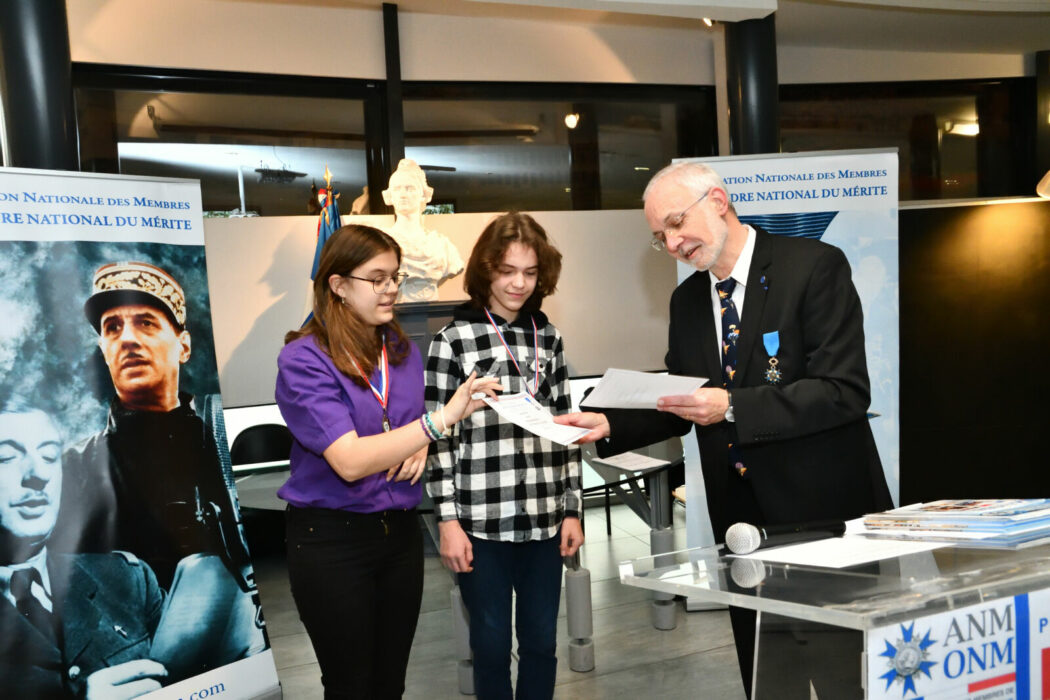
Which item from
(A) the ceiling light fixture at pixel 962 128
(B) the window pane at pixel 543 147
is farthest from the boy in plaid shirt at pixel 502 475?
(A) the ceiling light fixture at pixel 962 128

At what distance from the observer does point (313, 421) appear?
2.00 metres

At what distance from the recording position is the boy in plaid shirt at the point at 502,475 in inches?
90.7

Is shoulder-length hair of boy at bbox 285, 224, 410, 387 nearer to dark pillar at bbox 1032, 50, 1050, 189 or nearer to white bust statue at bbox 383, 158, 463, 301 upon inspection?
white bust statue at bbox 383, 158, 463, 301

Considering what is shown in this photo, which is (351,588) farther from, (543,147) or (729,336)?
(543,147)

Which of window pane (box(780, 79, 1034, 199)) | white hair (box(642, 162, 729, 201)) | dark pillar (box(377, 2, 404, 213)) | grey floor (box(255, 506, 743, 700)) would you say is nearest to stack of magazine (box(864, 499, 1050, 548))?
white hair (box(642, 162, 729, 201))

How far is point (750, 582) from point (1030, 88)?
6.64m

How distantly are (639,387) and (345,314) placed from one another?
2.50ft

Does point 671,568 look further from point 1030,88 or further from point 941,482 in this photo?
point 1030,88

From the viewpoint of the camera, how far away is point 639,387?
1.97m

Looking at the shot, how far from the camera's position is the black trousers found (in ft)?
6.70

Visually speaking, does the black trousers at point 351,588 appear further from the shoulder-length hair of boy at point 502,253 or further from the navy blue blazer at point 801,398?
the navy blue blazer at point 801,398

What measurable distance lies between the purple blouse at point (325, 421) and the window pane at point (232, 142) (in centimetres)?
358

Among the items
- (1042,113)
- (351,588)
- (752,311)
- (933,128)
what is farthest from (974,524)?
A: (1042,113)

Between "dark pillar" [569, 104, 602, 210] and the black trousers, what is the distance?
435 centimetres
